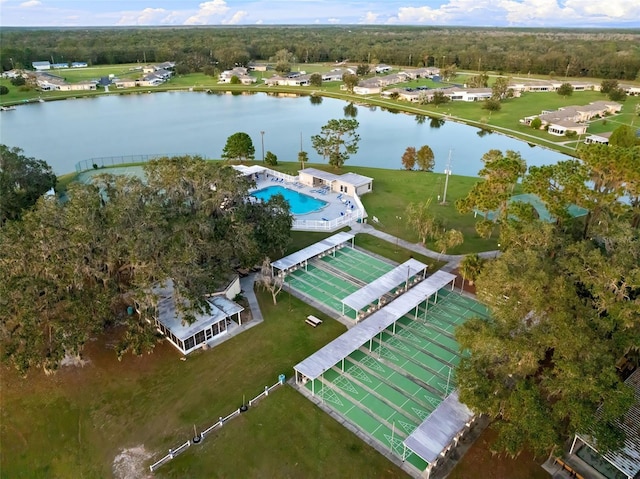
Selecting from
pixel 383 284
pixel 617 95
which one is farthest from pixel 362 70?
pixel 383 284

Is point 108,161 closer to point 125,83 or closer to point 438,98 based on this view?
point 125,83

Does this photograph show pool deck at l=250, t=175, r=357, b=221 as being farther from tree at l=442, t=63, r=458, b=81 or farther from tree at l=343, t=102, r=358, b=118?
tree at l=442, t=63, r=458, b=81

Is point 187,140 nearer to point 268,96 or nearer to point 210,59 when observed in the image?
point 268,96

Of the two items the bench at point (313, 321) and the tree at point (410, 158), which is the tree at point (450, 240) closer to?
the bench at point (313, 321)

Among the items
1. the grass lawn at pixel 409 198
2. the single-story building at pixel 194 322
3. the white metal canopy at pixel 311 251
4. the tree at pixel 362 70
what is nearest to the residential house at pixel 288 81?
the tree at pixel 362 70

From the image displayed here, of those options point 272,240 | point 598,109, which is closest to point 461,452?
point 272,240

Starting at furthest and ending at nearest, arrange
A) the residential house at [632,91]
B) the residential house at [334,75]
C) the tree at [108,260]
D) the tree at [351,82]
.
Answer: the residential house at [334,75]
the tree at [351,82]
the residential house at [632,91]
the tree at [108,260]

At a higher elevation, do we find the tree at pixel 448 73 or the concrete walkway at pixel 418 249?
the tree at pixel 448 73

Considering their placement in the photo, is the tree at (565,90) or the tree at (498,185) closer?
the tree at (498,185)
